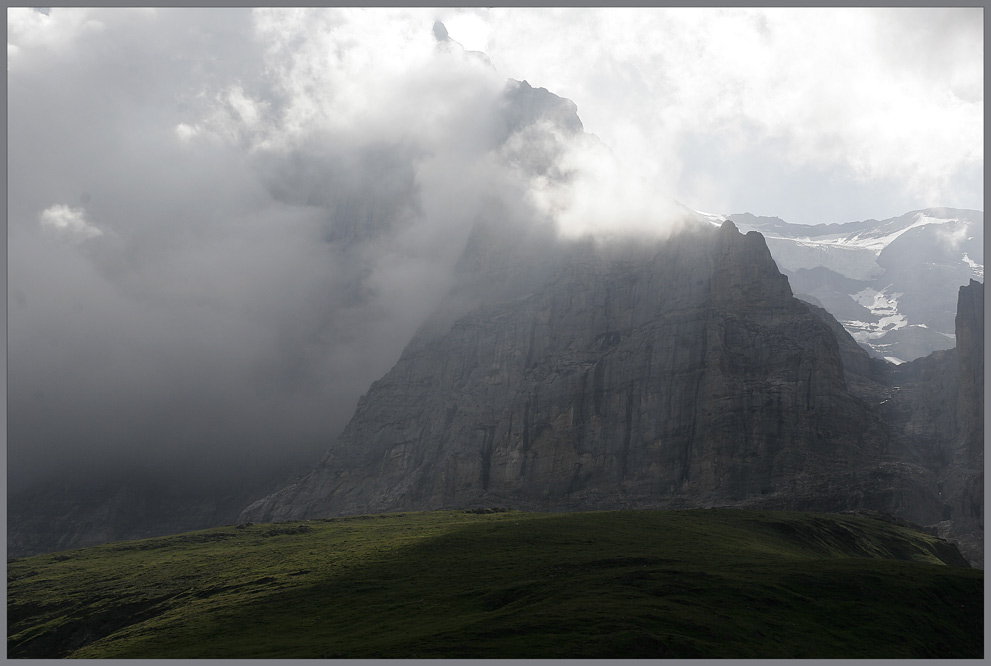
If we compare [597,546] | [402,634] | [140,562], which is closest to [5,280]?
[402,634]

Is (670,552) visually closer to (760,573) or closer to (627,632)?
(760,573)

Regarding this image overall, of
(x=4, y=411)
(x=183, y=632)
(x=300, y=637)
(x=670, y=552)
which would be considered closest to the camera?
(x=4, y=411)

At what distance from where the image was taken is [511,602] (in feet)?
362

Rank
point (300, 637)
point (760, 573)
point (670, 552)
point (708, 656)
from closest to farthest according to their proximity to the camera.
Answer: point (708, 656), point (300, 637), point (760, 573), point (670, 552)

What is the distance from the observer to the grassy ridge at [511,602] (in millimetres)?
87500

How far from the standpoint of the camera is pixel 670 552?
14812 cm

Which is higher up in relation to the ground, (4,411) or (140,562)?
(4,411)

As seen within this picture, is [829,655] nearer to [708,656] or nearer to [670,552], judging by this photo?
[708,656]

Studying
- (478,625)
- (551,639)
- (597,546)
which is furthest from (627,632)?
(597,546)

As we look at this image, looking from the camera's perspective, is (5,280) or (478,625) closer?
(5,280)

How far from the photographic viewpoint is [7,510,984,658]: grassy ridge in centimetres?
8750

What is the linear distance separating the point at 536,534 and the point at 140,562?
85.7 meters

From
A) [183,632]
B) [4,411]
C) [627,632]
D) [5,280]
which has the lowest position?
[183,632]

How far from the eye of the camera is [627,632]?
274ft
